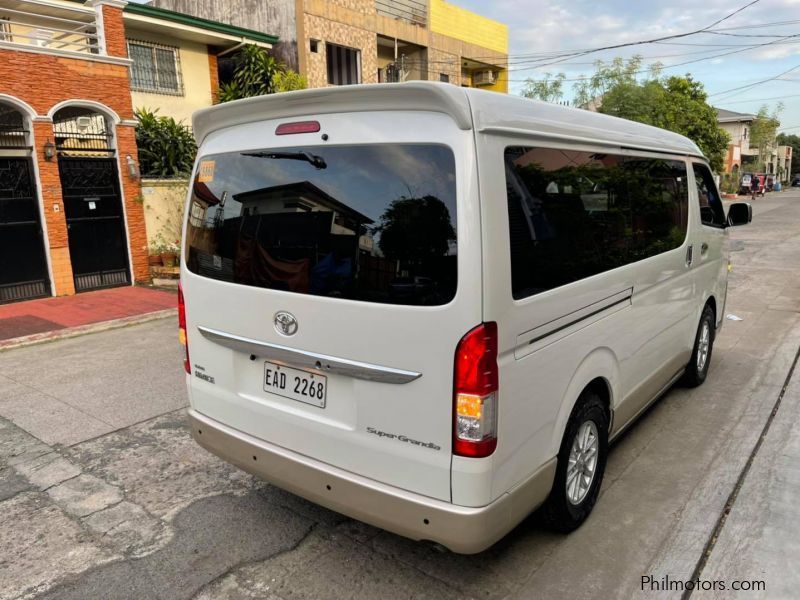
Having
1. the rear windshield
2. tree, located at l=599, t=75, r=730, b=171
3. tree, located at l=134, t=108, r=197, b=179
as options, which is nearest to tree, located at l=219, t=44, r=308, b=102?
tree, located at l=134, t=108, r=197, b=179

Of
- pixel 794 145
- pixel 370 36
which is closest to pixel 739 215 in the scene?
pixel 370 36

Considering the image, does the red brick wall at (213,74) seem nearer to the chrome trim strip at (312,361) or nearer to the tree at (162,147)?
the tree at (162,147)

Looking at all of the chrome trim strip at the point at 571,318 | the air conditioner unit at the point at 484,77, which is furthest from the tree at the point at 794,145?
the chrome trim strip at the point at 571,318

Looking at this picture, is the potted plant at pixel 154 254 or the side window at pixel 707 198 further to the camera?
the potted plant at pixel 154 254

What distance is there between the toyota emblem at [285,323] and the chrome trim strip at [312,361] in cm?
7

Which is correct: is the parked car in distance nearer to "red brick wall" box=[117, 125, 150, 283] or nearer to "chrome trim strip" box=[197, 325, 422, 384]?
"red brick wall" box=[117, 125, 150, 283]

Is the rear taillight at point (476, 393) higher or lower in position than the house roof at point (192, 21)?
lower

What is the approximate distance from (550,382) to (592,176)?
44.6 inches

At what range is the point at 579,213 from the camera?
2.91 meters

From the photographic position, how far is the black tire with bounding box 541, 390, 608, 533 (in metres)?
2.90

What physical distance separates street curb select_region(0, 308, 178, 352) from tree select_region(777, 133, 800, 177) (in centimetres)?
11715

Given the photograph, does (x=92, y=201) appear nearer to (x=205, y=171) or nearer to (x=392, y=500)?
(x=205, y=171)

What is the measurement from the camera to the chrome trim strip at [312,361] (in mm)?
2361

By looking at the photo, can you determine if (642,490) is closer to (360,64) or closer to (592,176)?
(592,176)
